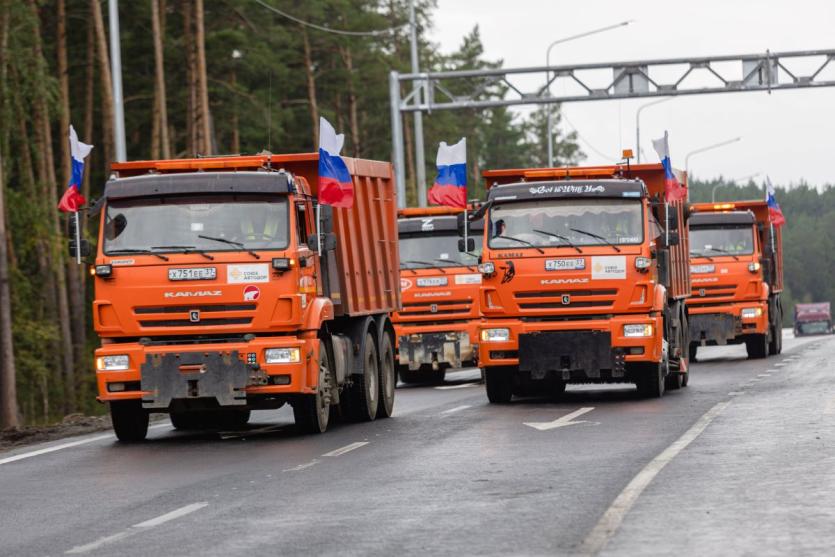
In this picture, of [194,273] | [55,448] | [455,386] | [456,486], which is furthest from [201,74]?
[456,486]

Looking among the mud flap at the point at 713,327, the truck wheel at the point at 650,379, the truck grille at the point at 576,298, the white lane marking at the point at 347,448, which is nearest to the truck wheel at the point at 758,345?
the mud flap at the point at 713,327

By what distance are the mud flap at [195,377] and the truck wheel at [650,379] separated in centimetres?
676

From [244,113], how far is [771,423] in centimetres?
4437

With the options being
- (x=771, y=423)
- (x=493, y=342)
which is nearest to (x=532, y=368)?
(x=493, y=342)

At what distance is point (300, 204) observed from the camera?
18062 millimetres

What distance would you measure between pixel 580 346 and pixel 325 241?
4951mm

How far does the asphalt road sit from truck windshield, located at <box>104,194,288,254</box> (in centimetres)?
195

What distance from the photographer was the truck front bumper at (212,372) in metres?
17.4

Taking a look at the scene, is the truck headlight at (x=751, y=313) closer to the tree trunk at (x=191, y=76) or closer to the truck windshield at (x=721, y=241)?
the truck windshield at (x=721, y=241)

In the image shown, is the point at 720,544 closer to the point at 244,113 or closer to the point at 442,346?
the point at 442,346

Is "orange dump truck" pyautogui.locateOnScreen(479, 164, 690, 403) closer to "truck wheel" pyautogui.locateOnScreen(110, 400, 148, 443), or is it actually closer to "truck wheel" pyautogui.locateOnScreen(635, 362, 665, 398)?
"truck wheel" pyautogui.locateOnScreen(635, 362, 665, 398)

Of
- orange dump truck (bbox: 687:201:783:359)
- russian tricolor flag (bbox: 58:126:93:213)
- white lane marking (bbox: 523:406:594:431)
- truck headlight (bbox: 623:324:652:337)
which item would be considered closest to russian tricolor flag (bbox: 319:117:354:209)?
white lane marking (bbox: 523:406:594:431)

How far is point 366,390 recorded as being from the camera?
65.9 ft

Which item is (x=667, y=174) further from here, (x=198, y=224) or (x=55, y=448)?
Answer: (x=55, y=448)
